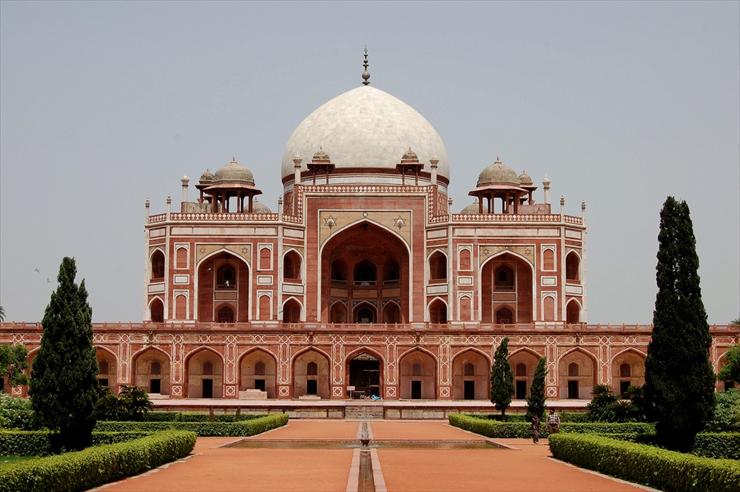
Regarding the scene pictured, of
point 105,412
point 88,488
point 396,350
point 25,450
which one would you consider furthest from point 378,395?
point 88,488

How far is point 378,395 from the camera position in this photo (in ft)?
136

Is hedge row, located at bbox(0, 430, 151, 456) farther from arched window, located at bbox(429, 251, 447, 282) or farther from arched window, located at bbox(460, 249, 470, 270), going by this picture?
arched window, located at bbox(429, 251, 447, 282)

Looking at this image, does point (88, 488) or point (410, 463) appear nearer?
point (88, 488)

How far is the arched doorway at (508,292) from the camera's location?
44906mm

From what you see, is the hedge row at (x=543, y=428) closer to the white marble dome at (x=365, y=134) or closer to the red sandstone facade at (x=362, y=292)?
the red sandstone facade at (x=362, y=292)

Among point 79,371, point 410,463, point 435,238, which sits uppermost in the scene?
point 435,238

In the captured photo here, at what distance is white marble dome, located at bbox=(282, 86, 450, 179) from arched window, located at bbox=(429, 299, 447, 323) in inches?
260

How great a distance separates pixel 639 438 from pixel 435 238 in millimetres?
26224

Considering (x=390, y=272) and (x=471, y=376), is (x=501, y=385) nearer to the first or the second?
(x=471, y=376)

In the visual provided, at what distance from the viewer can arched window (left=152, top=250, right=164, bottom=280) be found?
45.2 m

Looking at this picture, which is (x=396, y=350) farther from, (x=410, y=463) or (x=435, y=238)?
(x=410, y=463)

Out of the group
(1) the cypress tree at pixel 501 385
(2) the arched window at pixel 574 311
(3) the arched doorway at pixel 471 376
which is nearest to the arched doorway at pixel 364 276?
(2) the arched window at pixel 574 311

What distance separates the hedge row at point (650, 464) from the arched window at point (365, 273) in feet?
97.8

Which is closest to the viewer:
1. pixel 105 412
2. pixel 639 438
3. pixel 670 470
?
pixel 670 470
